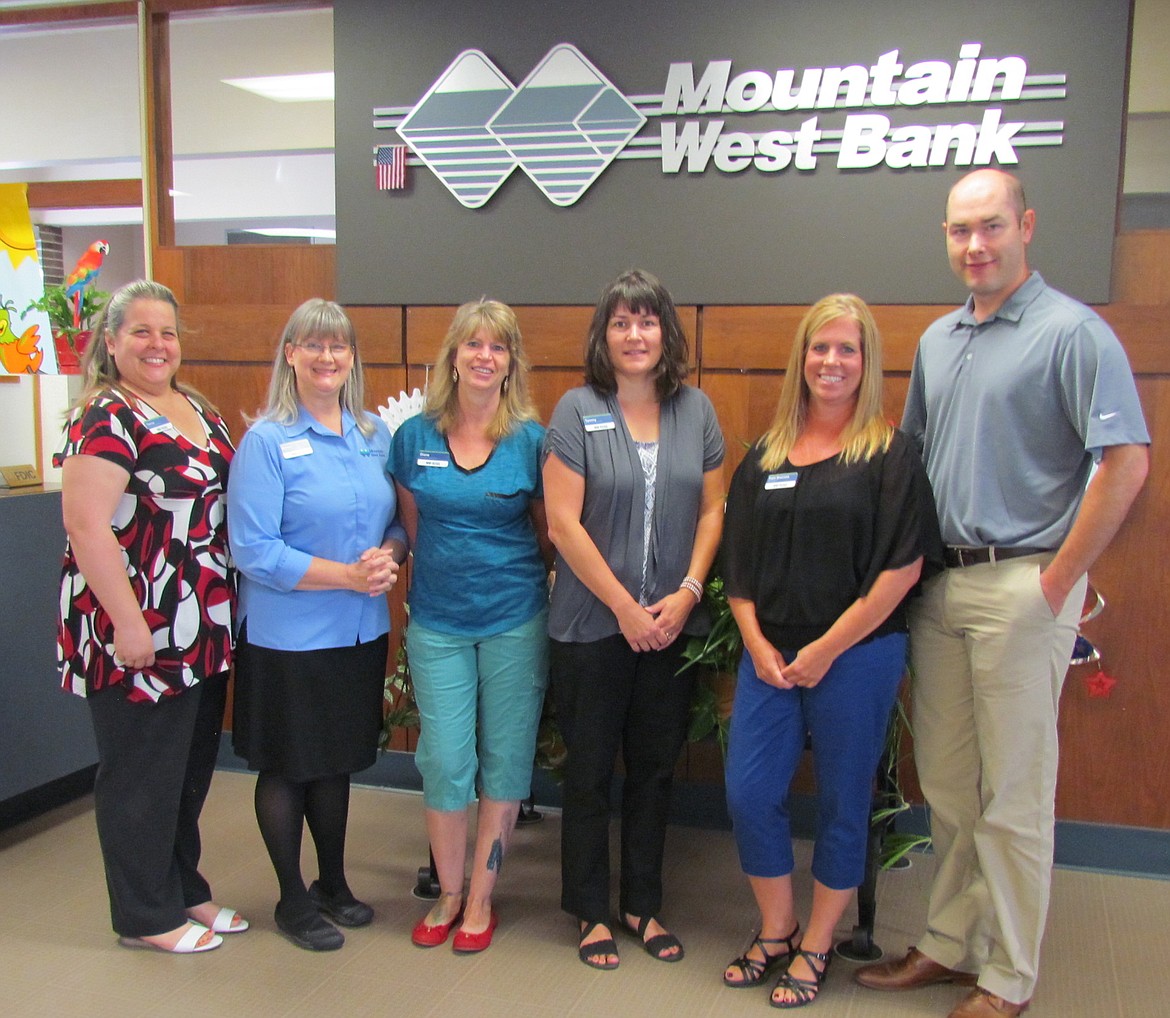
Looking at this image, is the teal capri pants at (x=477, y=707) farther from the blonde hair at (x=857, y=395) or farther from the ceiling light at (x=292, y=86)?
the ceiling light at (x=292, y=86)

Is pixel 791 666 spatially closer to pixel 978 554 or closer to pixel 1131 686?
pixel 978 554

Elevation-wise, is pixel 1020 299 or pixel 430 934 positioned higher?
pixel 1020 299

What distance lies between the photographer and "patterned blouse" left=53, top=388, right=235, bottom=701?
2.52 m

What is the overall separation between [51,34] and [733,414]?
3.36m

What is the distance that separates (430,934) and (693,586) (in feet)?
3.90

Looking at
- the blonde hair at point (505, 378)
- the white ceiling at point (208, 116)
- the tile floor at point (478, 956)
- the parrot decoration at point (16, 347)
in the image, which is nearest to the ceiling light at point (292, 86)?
the white ceiling at point (208, 116)

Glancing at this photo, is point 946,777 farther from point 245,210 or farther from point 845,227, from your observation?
point 245,210

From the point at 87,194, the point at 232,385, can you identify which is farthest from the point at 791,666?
the point at 87,194

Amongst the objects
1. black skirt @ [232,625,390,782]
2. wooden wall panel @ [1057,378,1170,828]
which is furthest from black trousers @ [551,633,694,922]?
wooden wall panel @ [1057,378,1170,828]

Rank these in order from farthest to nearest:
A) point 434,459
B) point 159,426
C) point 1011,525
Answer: point 434,459 → point 159,426 → point 1011,525

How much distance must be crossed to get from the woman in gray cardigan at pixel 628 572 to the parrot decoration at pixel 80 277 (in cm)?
215

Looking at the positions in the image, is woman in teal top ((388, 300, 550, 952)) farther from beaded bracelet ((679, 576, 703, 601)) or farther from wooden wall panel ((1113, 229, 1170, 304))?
wooden wall panel ((1113, 229, 1170, 304))

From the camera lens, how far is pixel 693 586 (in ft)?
8.52

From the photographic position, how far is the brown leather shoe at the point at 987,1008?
93.5 inches
